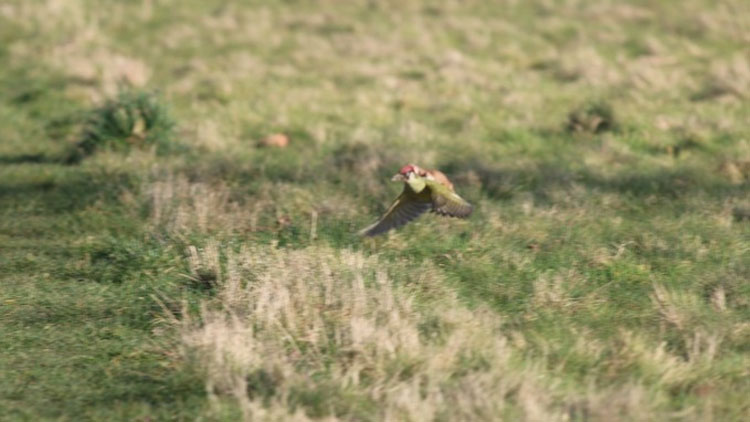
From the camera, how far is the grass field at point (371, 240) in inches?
198

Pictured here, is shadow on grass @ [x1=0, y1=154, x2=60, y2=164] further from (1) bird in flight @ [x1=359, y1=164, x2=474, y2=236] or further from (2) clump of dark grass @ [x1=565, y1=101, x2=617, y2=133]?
(2) clump of dark grass @ [x1=565, y1=101, x2=617, y2=133]

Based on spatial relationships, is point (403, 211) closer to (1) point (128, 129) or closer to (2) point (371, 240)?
(2) point (371, 240)

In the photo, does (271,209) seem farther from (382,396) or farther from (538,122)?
(538,122)

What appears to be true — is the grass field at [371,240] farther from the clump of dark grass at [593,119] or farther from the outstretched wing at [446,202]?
the outstretched wing at [446,202]

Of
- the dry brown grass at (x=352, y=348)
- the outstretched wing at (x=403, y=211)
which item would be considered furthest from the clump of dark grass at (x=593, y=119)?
the dry brown grass at (x=352, y=348)

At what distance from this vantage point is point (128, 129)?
33.0ft

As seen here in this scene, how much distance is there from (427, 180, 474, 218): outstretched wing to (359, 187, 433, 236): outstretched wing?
0.15 ft

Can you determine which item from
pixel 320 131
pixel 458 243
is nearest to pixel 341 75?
pixel 320 131

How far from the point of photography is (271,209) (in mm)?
7887

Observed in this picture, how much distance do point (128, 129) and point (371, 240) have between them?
4.03 meters

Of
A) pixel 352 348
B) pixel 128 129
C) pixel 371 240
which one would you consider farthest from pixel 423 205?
pixel 128 129

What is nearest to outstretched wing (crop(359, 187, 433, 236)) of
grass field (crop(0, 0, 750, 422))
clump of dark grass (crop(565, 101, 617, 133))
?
grass field (crop(0, 0, 750, 422))

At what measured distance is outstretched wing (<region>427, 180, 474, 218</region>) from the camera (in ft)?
21.3

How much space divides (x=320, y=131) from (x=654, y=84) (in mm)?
4881
